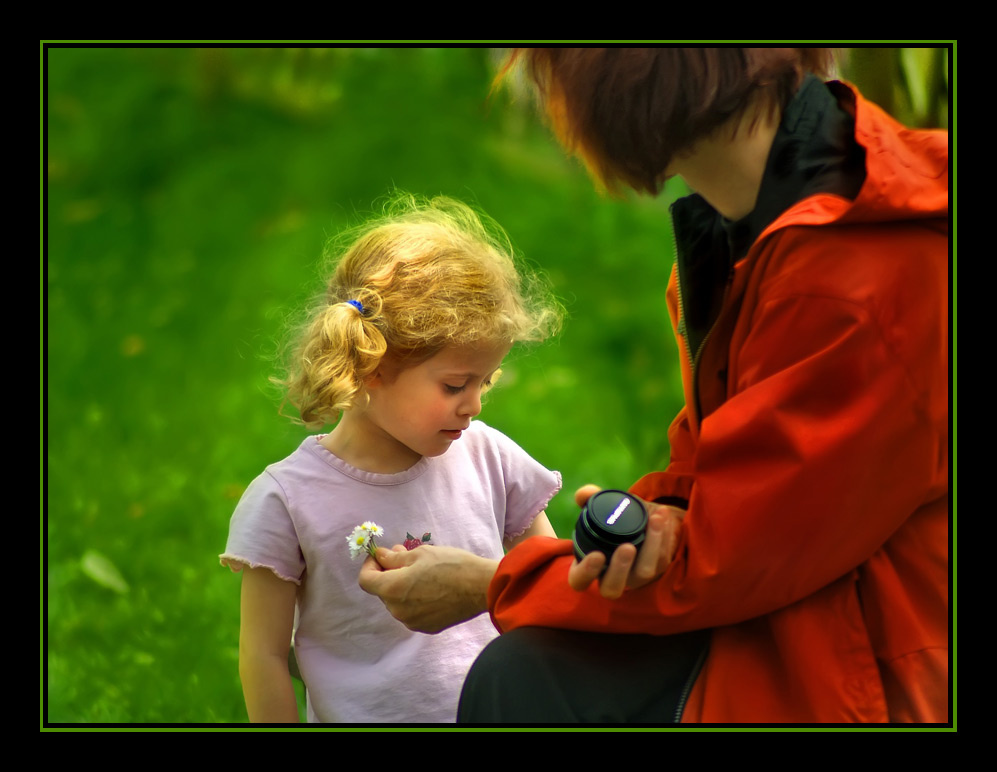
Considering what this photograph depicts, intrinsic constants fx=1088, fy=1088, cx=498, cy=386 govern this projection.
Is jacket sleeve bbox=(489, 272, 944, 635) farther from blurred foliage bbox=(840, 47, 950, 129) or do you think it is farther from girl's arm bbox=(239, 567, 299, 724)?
blurred foliage bbox=(840, 47, 950, 129)

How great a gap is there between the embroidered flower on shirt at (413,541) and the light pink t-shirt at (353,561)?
1 cm

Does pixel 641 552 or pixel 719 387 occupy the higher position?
pixel 719 387

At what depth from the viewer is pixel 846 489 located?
1.60m

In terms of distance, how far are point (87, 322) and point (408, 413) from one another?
293 cm

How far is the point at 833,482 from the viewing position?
159cm

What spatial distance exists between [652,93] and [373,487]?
922 millimetres

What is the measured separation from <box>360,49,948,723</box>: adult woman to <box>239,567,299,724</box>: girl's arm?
49cm

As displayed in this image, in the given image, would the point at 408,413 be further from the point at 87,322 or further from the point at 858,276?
the point at 87,322

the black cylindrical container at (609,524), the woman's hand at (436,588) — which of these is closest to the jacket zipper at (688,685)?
the black cylindrical container at (609,524)

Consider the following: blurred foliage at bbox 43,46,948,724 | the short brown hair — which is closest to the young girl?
the short brown hair

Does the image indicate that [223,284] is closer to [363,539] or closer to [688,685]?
[363,539]

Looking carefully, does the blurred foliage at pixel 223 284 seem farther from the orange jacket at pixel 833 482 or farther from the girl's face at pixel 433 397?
the orange jacket at pixel 833 482
